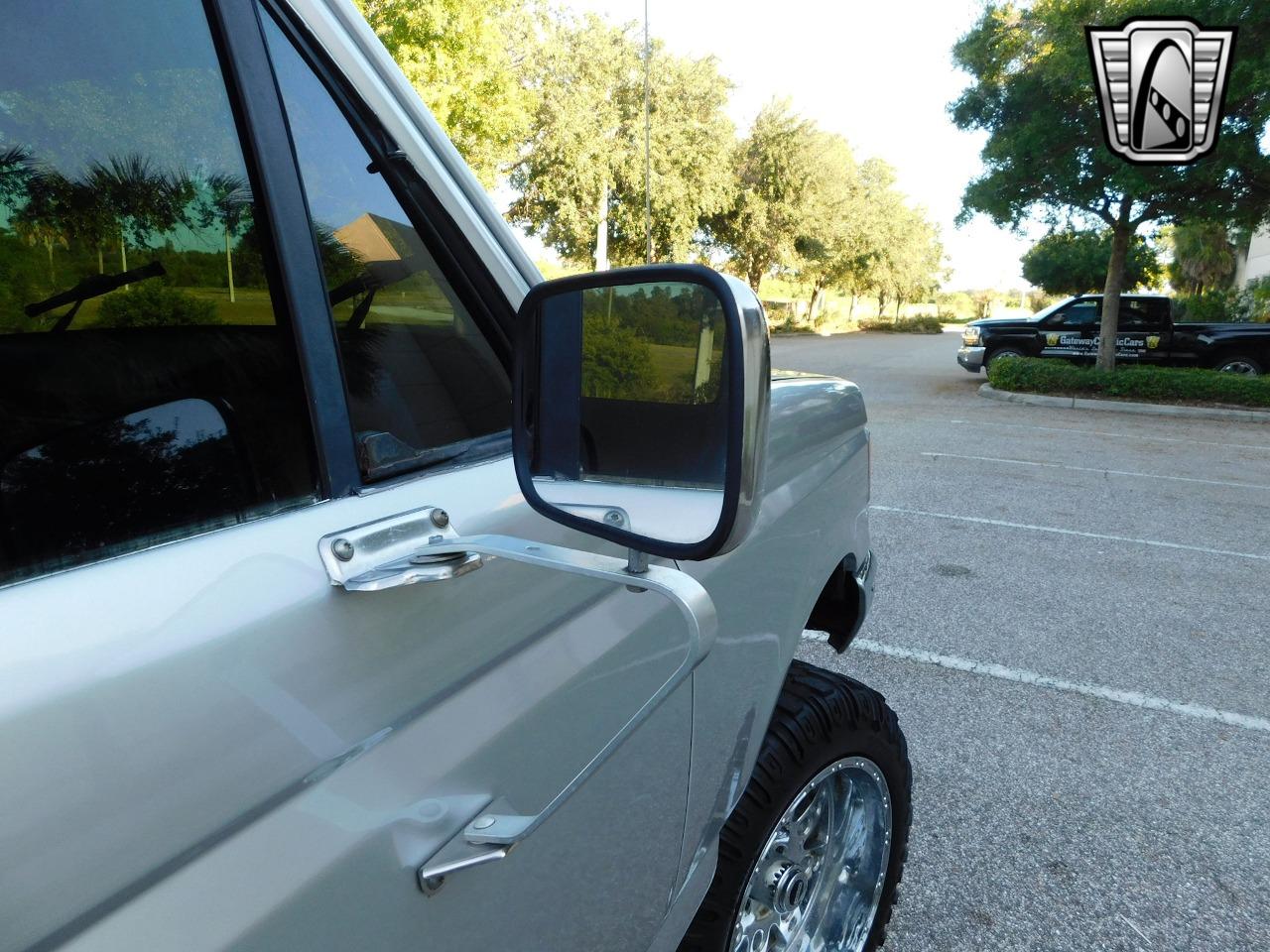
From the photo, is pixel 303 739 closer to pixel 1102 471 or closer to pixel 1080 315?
pixel 1102 471

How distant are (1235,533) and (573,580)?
270 inches


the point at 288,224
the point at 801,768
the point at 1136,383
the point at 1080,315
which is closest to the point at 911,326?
the point at 1080,315

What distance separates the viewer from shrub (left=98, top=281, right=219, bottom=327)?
1.01 m

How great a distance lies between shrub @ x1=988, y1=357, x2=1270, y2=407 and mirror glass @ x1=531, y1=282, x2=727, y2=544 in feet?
49.1

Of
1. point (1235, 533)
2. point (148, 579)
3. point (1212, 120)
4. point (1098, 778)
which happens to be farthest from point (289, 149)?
point (1212, 120)

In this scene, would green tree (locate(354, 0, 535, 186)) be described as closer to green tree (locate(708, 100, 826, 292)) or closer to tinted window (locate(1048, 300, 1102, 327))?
tinted window (locate(1048, 300, 1102, 327))

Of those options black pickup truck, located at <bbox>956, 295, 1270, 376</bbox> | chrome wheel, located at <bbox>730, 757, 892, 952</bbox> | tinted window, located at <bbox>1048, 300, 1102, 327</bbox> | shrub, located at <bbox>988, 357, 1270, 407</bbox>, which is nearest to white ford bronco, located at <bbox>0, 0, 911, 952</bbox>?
chrome wheel, located at <bbox>730, 757, 892, 952</bbox>

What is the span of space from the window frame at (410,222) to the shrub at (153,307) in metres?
0.18

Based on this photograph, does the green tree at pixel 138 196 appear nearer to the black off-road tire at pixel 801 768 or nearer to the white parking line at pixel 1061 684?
the black off-road tire at pixel 801 768

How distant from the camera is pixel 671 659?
125 centimetres

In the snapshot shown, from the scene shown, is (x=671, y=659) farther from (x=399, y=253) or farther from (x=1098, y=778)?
(x=1098, y=778)

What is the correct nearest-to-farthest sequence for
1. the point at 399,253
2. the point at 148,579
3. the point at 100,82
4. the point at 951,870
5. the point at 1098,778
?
the point at 148,579
the point at 100,82
the point at 399,253
the point at 951,870
the point at 1098,778

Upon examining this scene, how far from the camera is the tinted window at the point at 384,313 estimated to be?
101 cm

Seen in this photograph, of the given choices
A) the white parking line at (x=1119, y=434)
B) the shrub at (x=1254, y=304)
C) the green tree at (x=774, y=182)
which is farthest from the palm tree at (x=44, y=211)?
the green tree at (x=774, y=182)
